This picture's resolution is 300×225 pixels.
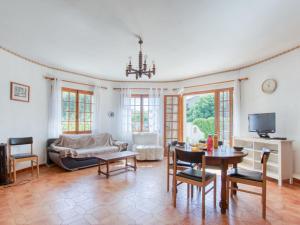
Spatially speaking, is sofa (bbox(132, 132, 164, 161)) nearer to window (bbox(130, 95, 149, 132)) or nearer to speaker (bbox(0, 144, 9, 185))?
window (bbox(130, 95, 149, 132))

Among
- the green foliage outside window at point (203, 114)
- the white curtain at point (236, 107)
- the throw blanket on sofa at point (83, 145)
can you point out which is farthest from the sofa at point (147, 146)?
the white curtain at point (236, 107)

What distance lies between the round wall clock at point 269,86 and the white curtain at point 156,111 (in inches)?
121

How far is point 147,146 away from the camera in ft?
18.9

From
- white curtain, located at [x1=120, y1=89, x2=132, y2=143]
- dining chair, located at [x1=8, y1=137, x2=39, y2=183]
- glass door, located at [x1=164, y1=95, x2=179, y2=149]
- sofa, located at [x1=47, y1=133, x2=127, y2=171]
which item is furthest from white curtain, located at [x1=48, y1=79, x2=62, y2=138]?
glass door, located at [x1=164, y1=95, x2=179, y2=149]

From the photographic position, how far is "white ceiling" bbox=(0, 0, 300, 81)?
2.30 m

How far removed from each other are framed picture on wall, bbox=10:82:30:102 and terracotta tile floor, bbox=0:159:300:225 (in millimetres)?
1843

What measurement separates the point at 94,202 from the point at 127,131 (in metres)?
3.69

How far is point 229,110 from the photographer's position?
5285mm

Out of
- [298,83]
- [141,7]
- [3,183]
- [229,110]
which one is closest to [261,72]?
[298,83]

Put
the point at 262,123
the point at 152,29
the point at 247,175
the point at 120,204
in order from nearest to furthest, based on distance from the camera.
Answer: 1. the point at 247,175
2. the point at 120,204
3. the point at 152,29
4. the point at 262,123

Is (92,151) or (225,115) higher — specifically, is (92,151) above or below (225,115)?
below

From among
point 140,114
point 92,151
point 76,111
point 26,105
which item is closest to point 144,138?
point 140,114

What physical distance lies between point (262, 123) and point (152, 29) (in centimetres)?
305

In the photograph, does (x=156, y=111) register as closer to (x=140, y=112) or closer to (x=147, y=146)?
(x=140, y=112)
